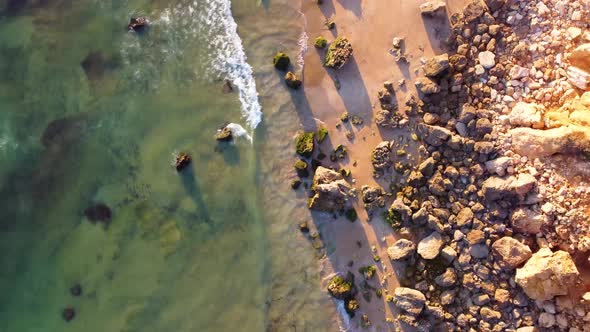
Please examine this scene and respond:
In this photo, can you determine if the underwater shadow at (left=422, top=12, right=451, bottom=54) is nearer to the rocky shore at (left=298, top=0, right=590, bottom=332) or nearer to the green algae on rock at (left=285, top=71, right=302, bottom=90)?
the rocky shore at (left=298, top=0, right=590, bottom=332)

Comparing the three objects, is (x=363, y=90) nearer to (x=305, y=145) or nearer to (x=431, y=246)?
(x=305, y=145)

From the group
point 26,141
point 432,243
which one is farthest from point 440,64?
point 26,141

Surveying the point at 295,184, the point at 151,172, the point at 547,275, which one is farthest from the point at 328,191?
the point at 547,275

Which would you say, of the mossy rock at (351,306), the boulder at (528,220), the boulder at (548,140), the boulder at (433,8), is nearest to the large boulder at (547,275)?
the boulder at (528,220)

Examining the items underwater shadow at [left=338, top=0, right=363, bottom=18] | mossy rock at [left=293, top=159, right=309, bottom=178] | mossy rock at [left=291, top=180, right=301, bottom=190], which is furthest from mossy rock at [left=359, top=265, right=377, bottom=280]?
underwater shadow at [left=338, top=0, right=363, bottom=18]

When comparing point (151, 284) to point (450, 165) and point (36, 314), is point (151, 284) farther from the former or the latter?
point (450, 165)

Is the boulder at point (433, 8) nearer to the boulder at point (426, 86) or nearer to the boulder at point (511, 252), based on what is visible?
the boulder at point (426, 86)

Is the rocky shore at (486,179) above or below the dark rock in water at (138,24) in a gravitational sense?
below
